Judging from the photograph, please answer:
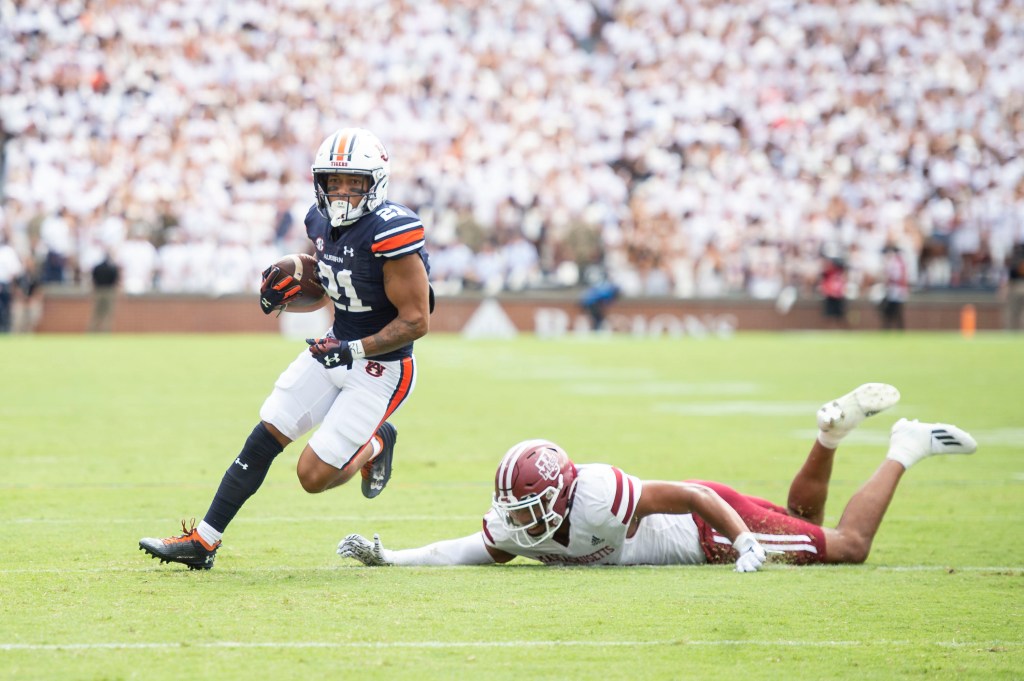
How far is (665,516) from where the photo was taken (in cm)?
642

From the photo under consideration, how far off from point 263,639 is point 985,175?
2709 centimetres

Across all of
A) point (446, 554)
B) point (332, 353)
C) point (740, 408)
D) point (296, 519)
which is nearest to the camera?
point (332, 353)


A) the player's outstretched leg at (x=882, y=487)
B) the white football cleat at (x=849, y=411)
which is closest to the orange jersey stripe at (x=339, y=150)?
the white football cleat at (x=849, y=411)

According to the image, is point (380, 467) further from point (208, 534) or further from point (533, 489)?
point (533, 489)

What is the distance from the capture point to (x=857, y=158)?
95.2 ft

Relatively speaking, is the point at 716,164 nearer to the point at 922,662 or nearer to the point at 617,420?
the point at 617,420

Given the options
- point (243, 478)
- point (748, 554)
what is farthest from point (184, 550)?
point (748, 554)

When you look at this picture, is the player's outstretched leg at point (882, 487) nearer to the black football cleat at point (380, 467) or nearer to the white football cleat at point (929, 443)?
the white football cleat at point (929, 443)

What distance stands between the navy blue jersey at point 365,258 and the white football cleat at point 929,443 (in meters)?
2.45

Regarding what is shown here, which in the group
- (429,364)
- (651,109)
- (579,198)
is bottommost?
(429,364)

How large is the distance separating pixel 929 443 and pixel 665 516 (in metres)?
1.41

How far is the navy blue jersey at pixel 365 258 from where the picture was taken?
6.17 metres

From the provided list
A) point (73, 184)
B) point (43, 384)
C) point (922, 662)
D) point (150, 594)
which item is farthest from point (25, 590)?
point (73, 184)

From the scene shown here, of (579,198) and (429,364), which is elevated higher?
(579,198)
